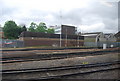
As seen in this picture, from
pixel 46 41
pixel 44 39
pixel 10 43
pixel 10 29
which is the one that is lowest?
pixel 10 43

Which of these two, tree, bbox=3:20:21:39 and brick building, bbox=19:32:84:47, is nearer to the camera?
brick building, bbox=19:32:84:47

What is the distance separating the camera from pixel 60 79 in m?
5.07

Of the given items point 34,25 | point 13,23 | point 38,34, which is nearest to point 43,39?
point 38,34

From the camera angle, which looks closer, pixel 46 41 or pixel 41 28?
pixel 46 41

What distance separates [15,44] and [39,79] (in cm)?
2925

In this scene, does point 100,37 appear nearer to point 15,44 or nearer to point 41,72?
point 15,44

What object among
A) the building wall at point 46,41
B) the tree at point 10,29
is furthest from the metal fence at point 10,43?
the tree at point 10,29

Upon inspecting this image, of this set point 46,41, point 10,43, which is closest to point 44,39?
point 46,41

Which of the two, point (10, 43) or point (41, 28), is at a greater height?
point (41, 28)

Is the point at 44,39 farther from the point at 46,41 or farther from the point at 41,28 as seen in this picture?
the point at 41,28

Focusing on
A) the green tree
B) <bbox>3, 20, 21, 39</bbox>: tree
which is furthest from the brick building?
the green tree

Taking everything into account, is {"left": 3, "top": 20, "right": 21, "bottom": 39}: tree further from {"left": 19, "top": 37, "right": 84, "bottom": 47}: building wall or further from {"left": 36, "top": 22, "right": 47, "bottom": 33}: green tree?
{"left": 19, "top": 37, "right": 84, "bottom": 47}: building wall

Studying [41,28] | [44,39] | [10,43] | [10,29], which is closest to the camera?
[10,43]

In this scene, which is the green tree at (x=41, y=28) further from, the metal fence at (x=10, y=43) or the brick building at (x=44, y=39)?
the metal fence at (x=10, y=43)
